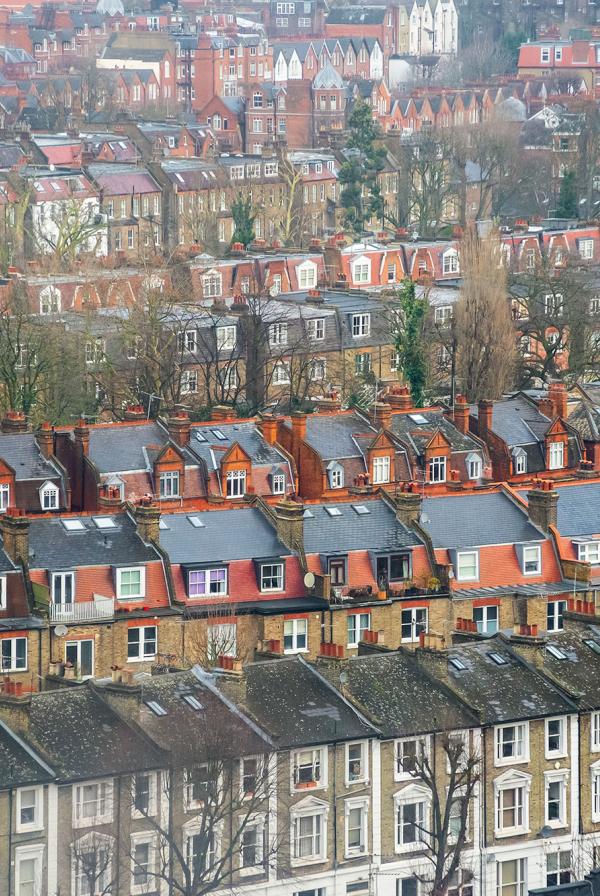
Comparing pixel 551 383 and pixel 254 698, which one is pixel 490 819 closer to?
pixel 254 698

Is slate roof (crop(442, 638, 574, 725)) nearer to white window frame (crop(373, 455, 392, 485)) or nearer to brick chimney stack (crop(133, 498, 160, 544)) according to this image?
brick chimney stack (crop(133, 498, 160, 544))

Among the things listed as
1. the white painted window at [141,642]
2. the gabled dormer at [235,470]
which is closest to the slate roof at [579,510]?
the gabled dormer at [235,470]

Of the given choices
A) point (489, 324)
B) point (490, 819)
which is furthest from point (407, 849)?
point (489, 324)

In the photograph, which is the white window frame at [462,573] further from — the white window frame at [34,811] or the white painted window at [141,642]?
the white window frame at [34,811]

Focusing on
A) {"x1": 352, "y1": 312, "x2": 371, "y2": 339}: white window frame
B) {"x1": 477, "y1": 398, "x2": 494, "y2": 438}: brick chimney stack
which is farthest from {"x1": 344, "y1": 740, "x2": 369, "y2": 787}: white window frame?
{"x1": 352, "y1": 312, "x2": 371, "y2": 339}: white window frame

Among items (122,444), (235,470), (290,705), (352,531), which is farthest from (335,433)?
(290,705)

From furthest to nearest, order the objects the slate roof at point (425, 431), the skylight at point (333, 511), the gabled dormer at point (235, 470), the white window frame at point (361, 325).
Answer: the white window frame at point (361, 325)
the slate roof at point (425, 431)
the gabled dormer at point (235, 470)
the skylight at point (333, 511)
